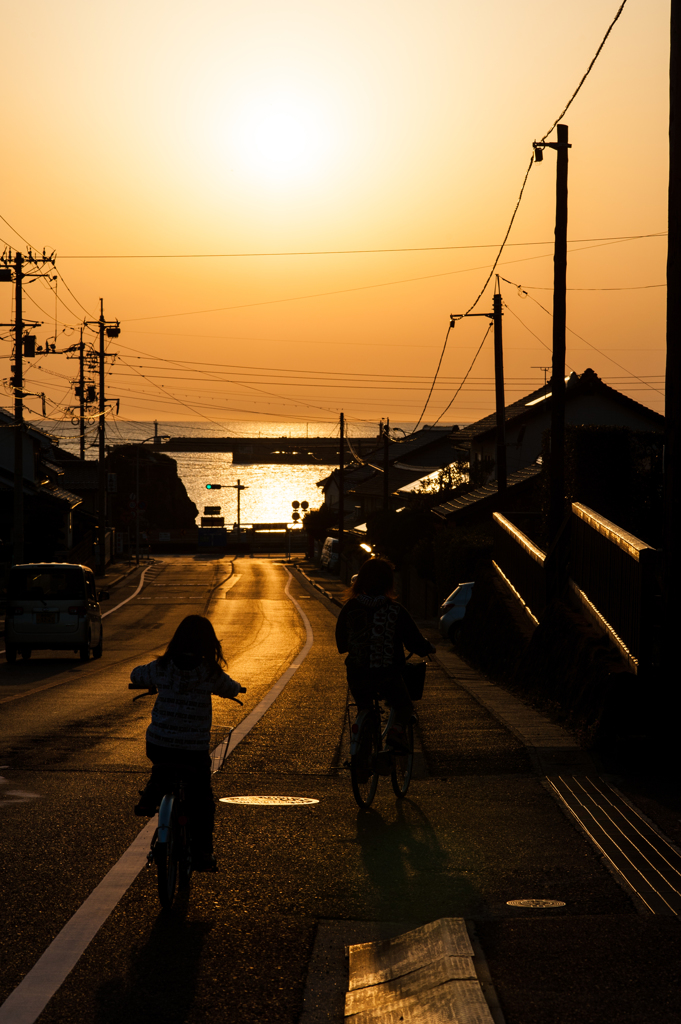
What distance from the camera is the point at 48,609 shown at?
22.3 metres

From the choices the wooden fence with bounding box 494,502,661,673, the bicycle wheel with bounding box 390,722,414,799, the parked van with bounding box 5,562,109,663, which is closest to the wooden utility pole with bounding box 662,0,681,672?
the wooden fence with bounding box 494,502,661,673

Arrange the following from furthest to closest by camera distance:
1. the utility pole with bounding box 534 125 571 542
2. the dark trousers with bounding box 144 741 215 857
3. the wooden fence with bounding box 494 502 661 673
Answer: the utility pole with bounding box 534 125 571 542, the wooden fence with bounding box 494 502 661 673, the dark trousers with bounding box 144 741 215 857

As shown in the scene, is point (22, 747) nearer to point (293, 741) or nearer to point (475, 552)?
point (293, 741)

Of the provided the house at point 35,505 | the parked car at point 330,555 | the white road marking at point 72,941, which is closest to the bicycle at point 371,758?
the white road marking at point 72,941

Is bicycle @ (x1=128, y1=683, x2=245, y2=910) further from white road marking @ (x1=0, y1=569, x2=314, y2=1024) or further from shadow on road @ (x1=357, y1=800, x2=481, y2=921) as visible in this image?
shadow on road @ (x1=357, y1=800, x2=481, y2=921)

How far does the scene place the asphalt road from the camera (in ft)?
14.6

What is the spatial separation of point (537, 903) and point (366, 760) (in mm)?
2522

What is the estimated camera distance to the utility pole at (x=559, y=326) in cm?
1931

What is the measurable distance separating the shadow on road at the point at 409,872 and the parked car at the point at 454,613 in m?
19.6

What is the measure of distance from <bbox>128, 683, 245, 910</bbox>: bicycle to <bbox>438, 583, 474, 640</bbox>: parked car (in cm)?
2172

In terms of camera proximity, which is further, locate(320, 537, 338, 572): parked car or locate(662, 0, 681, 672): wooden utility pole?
locate(320, 537, 338, 572): parked car

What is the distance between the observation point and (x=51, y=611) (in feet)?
73.3

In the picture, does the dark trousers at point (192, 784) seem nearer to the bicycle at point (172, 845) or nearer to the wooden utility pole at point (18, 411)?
the bicycle at point (172, 845)

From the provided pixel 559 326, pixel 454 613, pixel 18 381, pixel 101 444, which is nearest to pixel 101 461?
pixel 101 444
